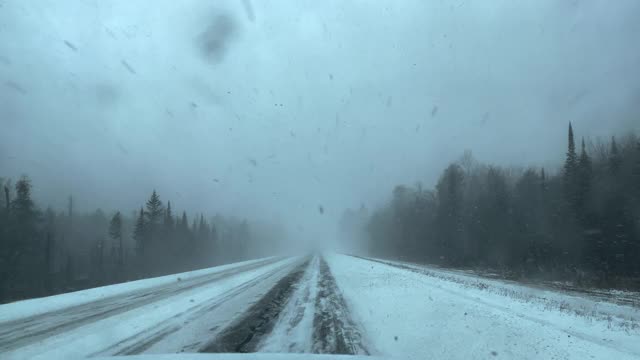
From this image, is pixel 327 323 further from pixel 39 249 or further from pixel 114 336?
pixel 39 249

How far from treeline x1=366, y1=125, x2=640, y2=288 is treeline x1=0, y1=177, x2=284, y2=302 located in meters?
47.1

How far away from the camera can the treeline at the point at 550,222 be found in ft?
154

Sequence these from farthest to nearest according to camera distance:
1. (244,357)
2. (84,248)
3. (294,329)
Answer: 1. (84,248)
2. (294,329)
3. (244,357)

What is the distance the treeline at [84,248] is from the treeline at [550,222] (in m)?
47.1

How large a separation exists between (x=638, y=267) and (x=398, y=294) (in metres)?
39.1

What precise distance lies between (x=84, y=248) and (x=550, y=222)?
10346 cm

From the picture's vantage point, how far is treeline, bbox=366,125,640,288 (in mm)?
46844

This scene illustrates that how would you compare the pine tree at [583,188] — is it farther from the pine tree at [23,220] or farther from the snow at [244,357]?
the pine tree at [23,220]

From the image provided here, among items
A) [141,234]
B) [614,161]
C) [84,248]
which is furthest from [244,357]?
[84,248]

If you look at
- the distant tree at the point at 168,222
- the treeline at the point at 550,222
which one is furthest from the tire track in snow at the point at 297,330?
the distant tree at the point at 168,222

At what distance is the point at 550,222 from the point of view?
5959 centimetres

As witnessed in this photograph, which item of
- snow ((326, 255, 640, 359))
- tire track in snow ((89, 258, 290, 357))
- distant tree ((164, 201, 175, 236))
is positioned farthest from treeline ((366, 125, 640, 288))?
distant tree ((164, 201, 175, 236))

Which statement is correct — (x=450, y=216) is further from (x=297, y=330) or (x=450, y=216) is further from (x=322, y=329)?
(x=297, y=330)

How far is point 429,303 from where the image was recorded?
46.8 ft
